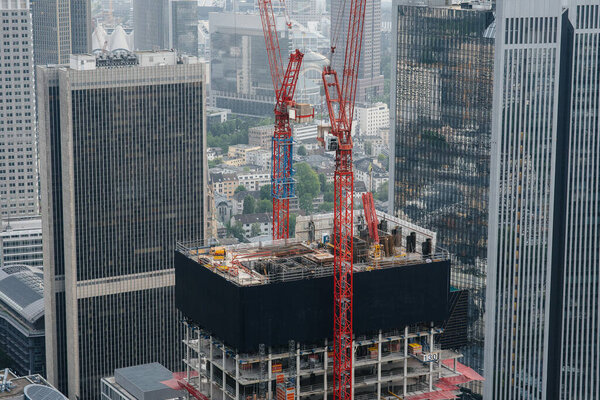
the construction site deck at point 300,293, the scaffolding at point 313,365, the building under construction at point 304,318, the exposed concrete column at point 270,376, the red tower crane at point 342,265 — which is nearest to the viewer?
the construction site deck at point 300,293

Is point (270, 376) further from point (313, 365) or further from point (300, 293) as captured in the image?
point (300, 293)

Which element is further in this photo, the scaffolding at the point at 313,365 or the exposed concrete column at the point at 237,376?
the scaffolding at the point at 313,365

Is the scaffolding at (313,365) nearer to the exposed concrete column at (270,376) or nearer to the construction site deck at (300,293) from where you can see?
the exposed concrete column at (270,376)

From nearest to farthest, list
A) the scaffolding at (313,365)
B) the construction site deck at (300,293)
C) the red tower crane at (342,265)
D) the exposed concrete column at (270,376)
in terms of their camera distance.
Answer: the construction site deck at (300,293), the exposed concrete column at (270,376), the red tower crane at (342,265), the scaffolding at (313,365)

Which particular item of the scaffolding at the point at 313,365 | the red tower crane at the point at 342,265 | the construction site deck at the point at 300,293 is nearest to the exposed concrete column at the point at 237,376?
the scaffolding at the point at 313,365

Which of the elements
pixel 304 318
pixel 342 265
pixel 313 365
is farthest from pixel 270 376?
pixel 342 265

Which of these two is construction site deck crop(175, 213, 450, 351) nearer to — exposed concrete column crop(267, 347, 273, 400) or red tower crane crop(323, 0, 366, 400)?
red tower crane crop(323, 0, 366, 400)

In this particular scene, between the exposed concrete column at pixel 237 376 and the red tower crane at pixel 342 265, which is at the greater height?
the red tower crane at pixel 342 265

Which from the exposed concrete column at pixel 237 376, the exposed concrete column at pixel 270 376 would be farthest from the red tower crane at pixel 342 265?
the exposed concrete column at pixel 237 376

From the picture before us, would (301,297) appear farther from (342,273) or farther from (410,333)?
(410,333)
